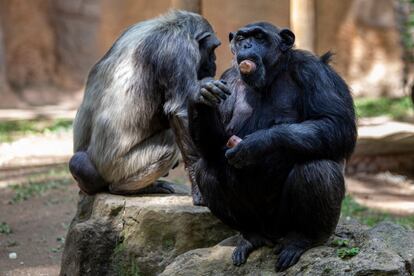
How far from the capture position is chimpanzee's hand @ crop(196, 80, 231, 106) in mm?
4445

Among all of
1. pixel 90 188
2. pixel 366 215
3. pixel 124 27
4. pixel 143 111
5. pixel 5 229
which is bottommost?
pixel 366 215

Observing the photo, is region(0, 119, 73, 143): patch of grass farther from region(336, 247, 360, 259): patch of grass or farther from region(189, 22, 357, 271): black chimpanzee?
region(336, 247, 360, 259): patch of grass

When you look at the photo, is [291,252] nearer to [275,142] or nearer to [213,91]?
[275,142]

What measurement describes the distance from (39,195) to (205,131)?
15.4 ft

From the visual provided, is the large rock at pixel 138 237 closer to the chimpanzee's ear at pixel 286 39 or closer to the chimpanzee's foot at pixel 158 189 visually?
the chimpanzee's foot at pixel 158 189

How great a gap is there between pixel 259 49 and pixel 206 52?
1.61m

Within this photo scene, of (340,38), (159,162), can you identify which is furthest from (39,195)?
(340,38)

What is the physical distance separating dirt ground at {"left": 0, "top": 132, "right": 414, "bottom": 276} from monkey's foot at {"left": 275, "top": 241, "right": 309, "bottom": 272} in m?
2.69

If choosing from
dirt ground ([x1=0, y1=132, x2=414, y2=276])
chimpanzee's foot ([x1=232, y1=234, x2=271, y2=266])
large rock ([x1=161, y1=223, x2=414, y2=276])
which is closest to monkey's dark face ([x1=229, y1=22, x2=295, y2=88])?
chimpanzee's foot ([x1=232, y1=234, x2=271, y2=266])

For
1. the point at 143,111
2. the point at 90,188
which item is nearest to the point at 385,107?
the point at 143,111

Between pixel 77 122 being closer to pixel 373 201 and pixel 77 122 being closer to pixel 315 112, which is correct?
pixel 315 112

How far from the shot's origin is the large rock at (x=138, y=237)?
548 cm

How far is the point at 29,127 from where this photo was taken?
1286 cm

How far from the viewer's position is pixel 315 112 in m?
4.58
